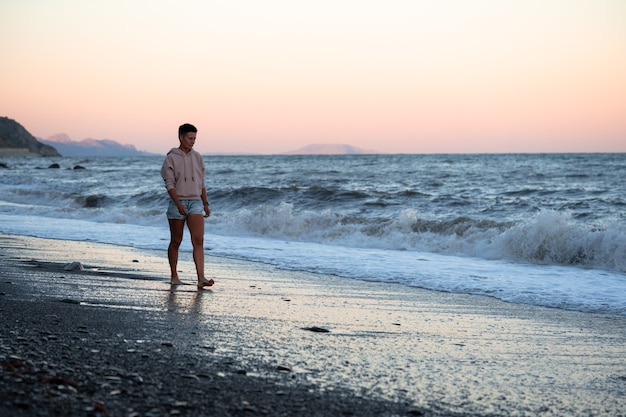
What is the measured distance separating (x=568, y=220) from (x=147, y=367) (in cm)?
1042

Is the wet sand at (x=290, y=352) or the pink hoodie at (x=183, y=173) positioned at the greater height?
the pink hoodie at (x=183, y=173)

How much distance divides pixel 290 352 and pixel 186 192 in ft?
11.7

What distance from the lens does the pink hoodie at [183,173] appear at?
742 cm

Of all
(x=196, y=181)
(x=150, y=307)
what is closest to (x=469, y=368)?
(x=150, y=307)

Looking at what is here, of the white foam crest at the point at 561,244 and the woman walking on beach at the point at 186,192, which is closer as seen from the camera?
the woman walking on beach at the point at 186,192

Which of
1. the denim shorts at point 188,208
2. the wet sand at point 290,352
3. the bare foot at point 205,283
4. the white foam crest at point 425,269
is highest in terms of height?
the denim shorts at point 188,208

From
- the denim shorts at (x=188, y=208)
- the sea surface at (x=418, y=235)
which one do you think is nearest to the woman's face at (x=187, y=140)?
the denim shorts at (x=188, y=208)

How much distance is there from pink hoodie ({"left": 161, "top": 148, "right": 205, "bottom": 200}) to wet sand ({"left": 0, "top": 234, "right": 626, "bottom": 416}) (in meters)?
1.07

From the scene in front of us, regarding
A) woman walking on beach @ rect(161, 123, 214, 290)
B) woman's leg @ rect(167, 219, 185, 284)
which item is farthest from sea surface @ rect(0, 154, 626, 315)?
woman's leg @ rect(167, 219, 185, 284)

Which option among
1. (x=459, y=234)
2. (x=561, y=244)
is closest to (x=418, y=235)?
(x=459, y=234)

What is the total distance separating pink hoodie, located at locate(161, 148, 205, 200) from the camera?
292 inches

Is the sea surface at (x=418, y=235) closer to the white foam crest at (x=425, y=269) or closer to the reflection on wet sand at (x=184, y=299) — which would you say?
the white foam crest at (x=425, y=269)

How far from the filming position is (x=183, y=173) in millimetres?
7477

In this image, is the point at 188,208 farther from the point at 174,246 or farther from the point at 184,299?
the point at 184,299
